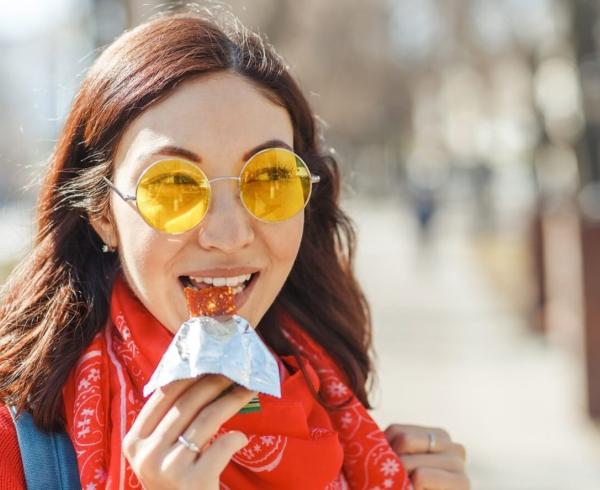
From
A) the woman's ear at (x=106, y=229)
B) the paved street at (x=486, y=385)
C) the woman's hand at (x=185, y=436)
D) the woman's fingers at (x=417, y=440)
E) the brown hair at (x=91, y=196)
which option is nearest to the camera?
the woman's hand at (x=185, y=436)

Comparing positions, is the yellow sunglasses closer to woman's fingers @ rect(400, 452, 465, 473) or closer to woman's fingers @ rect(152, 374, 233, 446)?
woman's fingers @ rect(152, 374, 233, 446)

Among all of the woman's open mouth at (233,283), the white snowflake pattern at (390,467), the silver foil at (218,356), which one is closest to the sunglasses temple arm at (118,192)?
the woman's open mouth at (233,283)

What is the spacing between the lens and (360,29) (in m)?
34.2

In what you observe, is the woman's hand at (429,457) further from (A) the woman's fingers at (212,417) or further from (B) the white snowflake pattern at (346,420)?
(A) the woman's fingers at (212,417)

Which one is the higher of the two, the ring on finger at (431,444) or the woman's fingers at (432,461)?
the ring on finger at (431,444)

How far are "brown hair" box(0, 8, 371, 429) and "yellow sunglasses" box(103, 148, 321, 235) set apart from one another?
159 millimetres

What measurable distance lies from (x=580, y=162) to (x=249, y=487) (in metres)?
15.8

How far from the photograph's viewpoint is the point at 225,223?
1.99 meters

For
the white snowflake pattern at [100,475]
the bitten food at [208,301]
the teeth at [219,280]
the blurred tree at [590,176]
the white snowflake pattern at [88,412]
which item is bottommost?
the blurred tree at [590,176]

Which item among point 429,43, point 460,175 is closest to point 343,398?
point 429,43

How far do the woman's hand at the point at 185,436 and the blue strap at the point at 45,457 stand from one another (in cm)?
27

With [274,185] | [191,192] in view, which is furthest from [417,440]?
[191,192]

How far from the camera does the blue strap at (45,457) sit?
197cm

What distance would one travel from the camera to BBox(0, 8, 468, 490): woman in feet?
6.46
